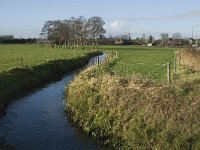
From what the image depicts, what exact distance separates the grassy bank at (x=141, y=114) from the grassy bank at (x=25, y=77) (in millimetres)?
8021

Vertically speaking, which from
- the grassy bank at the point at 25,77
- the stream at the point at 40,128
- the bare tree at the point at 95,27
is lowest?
the stream at the point at 40,128

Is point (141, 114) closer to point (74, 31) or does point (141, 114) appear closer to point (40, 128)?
point (40, 128)

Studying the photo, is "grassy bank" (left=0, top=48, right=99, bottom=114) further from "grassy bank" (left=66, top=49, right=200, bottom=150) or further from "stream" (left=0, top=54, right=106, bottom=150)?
"grassy bank" (left=66, top=49, right=200, bottom=150)

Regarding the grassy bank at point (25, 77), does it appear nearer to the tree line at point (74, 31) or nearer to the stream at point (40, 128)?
the stream at point (40, 128)

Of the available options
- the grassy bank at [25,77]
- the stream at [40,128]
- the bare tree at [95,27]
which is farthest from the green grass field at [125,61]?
the bare tree at [95,27]

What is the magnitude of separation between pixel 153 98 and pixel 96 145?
3654mm

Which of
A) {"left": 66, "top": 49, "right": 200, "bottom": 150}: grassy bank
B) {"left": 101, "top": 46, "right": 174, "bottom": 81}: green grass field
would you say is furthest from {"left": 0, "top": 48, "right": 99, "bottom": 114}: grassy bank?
{"left": 66, "top": 49, "right": 200, "bottom": 150}: grassy bank

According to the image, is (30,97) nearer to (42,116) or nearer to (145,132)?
(42,116)

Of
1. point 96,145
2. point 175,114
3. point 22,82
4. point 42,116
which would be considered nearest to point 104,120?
point 96,145

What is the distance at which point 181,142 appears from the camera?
17.2m

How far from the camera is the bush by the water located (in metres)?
17.8

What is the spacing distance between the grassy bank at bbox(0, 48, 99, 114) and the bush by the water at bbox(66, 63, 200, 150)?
26.5 feet

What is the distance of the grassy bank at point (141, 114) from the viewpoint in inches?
699

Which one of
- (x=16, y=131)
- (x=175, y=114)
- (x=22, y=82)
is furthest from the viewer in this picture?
(x=22, y=82)
